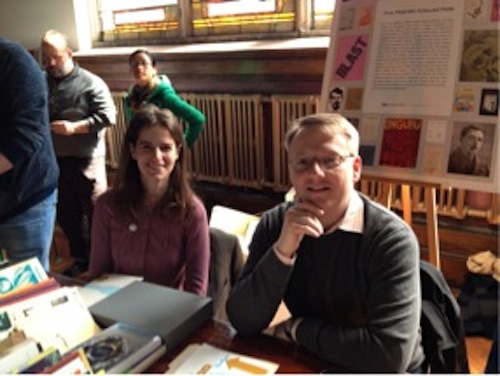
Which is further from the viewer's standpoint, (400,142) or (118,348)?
(400,142)

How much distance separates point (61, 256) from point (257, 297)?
2.75 metres

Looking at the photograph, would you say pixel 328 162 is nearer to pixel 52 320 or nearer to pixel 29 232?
pixel 52 320

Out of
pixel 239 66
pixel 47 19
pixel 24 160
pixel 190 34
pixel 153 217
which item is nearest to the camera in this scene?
pixel 24 160

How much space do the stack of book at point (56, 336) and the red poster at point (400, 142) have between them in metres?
1.24

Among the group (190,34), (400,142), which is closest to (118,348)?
(400,142)

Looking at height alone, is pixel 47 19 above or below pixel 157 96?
above

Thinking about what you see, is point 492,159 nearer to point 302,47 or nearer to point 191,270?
point 191,270


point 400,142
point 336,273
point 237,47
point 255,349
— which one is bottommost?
point 255,349

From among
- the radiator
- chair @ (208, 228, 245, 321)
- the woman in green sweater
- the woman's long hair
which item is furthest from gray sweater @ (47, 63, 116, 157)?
chair @ (208, 228, 245, 321)

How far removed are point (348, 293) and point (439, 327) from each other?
236 millimetres

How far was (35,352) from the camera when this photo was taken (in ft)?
3.20

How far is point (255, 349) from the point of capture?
3.51ft

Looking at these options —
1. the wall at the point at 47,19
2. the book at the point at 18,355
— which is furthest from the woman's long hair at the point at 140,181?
the wall at the point at 47,19

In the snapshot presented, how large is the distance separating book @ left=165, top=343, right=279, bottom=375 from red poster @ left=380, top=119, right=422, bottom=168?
1.15 metres
